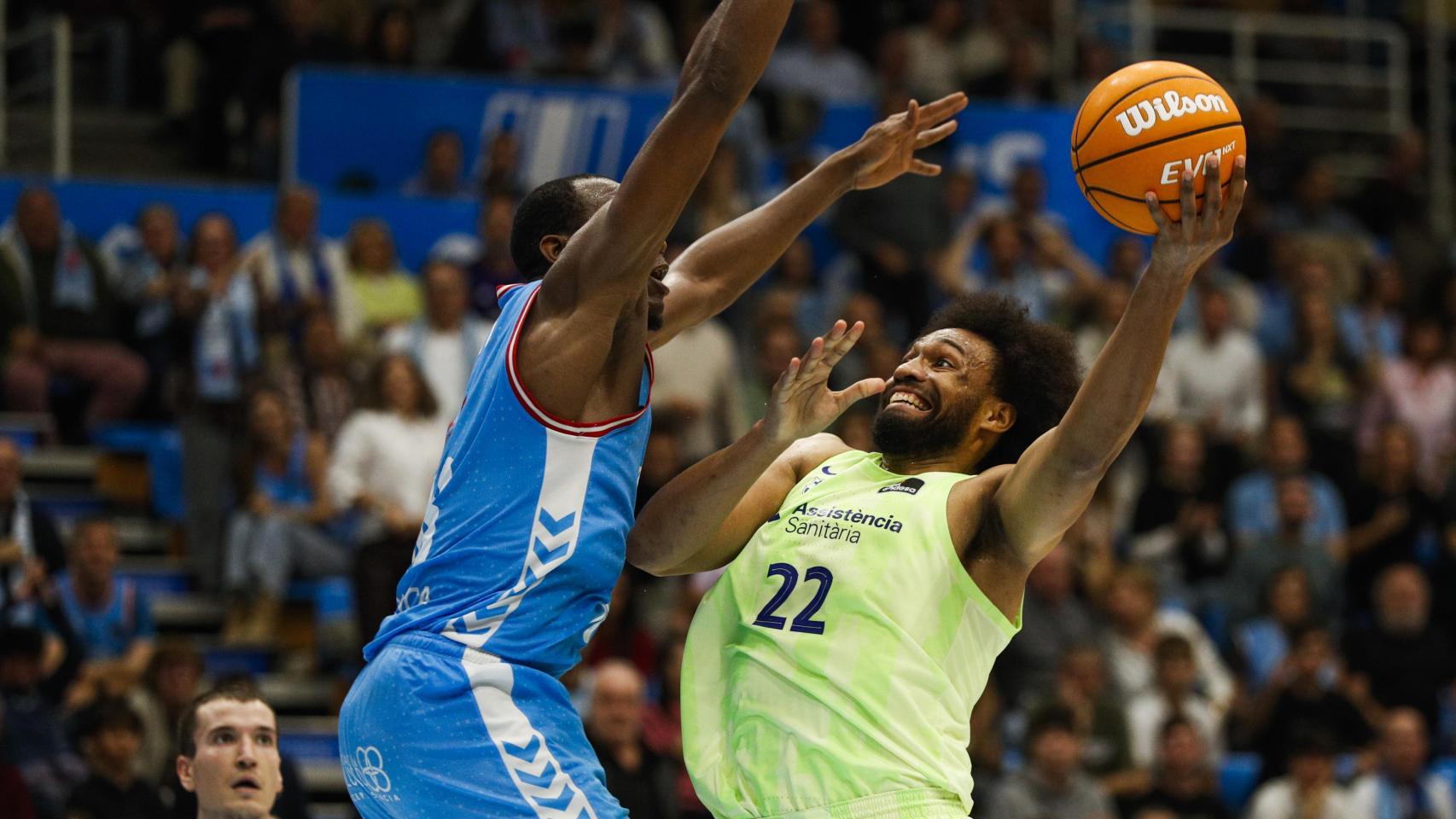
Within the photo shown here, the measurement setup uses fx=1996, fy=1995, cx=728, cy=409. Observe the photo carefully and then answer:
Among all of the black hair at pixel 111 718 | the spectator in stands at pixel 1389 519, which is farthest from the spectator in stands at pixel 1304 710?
the black hair at pixel 111 718

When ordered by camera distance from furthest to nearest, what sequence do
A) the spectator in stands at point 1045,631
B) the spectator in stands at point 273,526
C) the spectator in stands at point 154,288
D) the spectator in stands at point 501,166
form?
the spectator in stands at point 501,166
the spectator in stands at point 154,288
the spectator in stands at point 1045,631
the spectator in stands at point 273,526

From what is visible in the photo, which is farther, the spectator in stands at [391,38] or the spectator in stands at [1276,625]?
the spectator in stands at [391,38]

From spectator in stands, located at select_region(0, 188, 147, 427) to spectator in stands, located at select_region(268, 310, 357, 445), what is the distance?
1.20 m

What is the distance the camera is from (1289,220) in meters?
17.2

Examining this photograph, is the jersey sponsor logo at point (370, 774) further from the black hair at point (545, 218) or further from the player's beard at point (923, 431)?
the player's beard at point (923, 431)

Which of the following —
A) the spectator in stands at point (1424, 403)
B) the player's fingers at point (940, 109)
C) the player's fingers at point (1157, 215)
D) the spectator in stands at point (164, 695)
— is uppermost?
the player's fingers at point (1157, 215)

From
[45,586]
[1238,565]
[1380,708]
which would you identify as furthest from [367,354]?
[1380,708]

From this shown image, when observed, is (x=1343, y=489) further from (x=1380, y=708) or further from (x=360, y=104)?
(x=360, y=104)

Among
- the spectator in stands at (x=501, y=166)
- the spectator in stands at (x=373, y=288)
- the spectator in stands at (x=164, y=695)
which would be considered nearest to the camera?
the spectator in stands at (x=164, y=695)

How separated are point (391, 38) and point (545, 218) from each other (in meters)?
10.0

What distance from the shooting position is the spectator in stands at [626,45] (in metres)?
15.6

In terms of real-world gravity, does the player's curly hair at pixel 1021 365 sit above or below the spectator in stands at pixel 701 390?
above

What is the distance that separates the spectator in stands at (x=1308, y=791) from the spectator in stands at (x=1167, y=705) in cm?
57

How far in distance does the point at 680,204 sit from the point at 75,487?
8.96m
